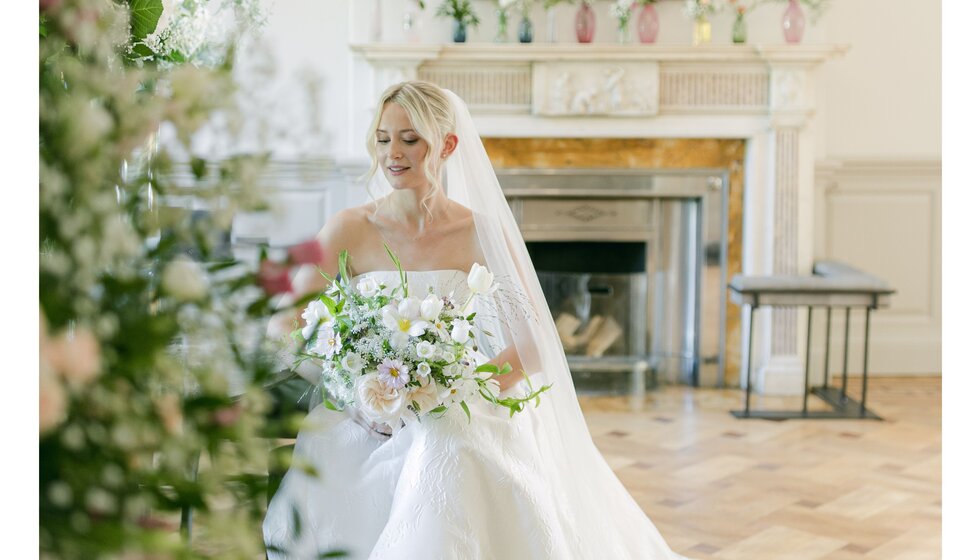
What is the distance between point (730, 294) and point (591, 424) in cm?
152

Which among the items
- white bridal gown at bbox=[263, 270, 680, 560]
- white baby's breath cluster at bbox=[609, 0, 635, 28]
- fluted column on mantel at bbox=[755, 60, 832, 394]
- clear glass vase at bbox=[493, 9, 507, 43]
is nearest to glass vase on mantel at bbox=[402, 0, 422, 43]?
clear glass vase at bbox=[493, 9, 507, 43]

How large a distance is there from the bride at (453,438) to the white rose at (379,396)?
0.13 m

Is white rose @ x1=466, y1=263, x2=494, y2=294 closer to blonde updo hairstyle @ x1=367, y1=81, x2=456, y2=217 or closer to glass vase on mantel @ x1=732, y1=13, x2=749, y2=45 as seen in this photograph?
blonde updo hairstyle @ x1=367, y1=81, x2=456, y2=217

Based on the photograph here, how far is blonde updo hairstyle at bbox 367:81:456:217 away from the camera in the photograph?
2822mm

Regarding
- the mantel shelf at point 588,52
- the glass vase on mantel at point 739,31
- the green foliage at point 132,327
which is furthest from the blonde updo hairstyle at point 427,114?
the glass vase on mantel at point 739,31

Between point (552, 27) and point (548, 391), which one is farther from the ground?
point (552, 27)

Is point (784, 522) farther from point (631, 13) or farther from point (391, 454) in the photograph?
point (631, 13)

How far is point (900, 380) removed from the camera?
6754mm

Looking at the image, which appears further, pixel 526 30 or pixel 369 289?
pixel 526 30

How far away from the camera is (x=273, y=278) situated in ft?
1.99

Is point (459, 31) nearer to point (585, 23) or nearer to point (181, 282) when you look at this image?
point (585, 23)

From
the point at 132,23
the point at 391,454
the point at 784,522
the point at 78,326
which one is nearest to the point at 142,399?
the point at 78,326

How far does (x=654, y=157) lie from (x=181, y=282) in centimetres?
593

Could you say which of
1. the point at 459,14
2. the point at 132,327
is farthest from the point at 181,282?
Result: the point at 459,14
